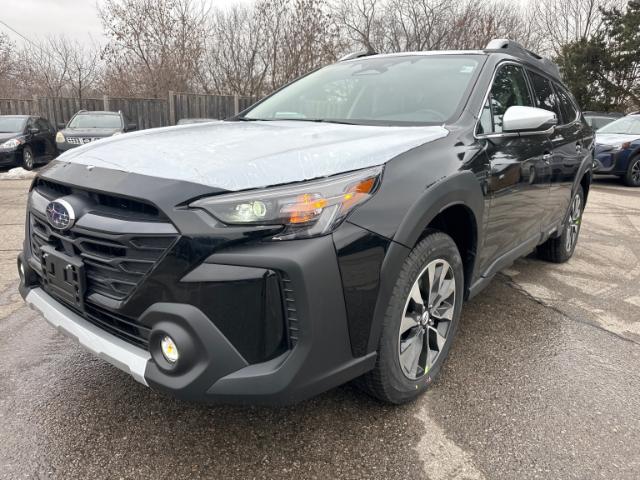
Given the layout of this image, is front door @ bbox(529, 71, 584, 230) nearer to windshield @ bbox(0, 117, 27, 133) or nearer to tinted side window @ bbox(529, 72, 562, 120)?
tinted side window @ bbox(529, 72, 562, 120)

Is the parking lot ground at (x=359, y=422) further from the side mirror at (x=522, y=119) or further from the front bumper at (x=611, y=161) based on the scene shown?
the front bumper at (x=611, y=161)

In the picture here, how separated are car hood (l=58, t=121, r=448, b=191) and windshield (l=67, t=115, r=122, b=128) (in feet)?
34.7

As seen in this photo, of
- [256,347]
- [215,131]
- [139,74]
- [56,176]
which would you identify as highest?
[139,74]

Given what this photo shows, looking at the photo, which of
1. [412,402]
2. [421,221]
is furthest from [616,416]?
[421,221]

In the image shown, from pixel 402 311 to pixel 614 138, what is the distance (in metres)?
11.0

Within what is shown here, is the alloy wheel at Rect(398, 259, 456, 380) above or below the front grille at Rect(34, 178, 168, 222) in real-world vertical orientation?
below

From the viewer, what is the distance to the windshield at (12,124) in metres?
11.2

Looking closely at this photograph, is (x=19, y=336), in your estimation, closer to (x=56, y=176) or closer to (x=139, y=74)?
(x=56, y=176)

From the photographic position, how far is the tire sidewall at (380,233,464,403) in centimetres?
196

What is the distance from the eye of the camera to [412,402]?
232 cm

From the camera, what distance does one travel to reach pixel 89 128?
11633 millimetres

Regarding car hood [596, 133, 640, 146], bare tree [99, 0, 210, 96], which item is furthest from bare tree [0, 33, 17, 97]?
car hood [596, 133, 640, 146]

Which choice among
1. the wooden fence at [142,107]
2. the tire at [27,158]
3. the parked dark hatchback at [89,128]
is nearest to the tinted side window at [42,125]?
the parked dark hatchback at [89,128]

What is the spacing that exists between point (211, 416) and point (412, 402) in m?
0.94
